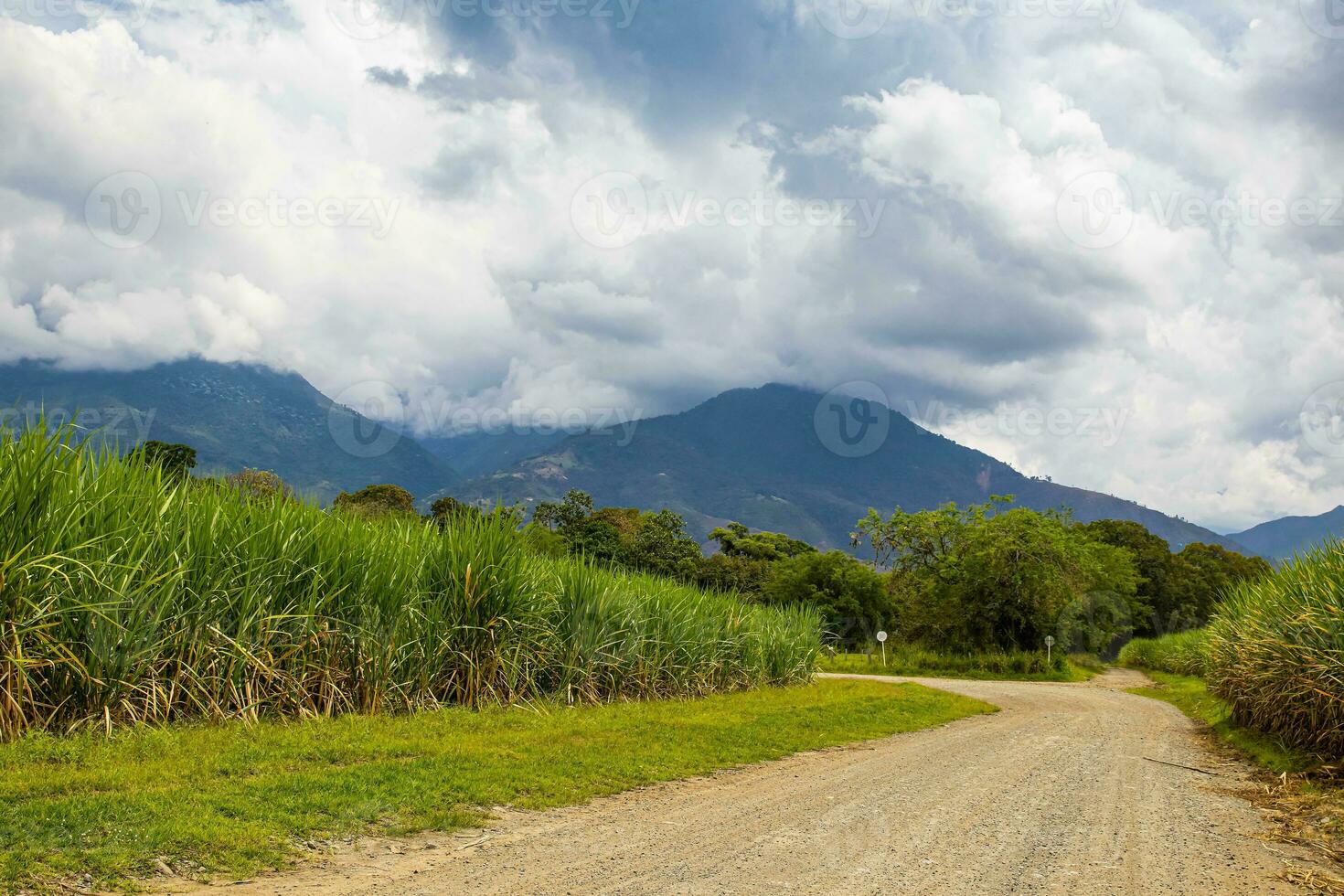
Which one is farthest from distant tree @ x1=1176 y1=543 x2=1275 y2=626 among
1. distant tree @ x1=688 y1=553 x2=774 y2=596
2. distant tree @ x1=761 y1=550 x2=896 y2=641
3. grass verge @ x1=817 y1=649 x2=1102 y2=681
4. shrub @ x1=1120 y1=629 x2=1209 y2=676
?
grass verge @ x1=817 y1=649 x2=1102 y2=681

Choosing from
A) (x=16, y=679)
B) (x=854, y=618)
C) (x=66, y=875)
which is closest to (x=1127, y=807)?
(x=66, y=875)

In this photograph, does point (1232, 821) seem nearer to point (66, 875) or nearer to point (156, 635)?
point (66, 875)

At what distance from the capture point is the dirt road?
16.9ft

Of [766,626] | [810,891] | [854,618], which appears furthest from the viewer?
[854,618]

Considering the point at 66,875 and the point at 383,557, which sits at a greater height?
the point at 383,557

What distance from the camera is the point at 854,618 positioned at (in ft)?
193

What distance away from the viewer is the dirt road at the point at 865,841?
16.9 feet

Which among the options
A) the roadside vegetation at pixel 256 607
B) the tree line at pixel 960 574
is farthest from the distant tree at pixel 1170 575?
the roadside vegetation at pixel 256 607

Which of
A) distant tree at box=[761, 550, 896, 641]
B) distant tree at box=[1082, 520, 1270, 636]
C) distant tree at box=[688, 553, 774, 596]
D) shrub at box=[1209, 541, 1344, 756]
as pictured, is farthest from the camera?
distant tree at box=[1082, 520, 1270, 636]

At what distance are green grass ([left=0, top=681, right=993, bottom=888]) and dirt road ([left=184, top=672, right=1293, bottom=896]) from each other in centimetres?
47

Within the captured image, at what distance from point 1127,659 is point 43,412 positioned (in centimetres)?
5879

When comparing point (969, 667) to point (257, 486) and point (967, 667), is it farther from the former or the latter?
point (257, 486)

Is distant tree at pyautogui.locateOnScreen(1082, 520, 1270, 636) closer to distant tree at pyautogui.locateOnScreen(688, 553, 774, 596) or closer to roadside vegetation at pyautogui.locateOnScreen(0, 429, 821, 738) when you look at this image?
distant tree at pyautogui.locateOnScreen(688, 553, 774, 596)

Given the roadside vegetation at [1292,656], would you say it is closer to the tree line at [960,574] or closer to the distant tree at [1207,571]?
the tree line at [960,574]
